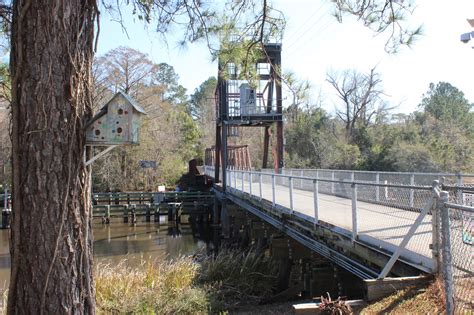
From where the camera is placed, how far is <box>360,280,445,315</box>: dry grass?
4672 millimetres

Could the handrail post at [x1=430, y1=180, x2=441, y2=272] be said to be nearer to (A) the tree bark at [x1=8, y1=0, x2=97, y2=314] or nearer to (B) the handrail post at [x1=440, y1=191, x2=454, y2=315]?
(B) the handrail post at [x1=440, y1=191, x2=454, y2=315]

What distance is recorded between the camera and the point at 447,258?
457cm

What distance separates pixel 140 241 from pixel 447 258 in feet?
73.7

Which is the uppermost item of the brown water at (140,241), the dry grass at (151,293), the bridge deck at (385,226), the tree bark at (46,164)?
the tree bark at (46,164)

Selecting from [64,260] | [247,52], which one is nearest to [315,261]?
[247,52]

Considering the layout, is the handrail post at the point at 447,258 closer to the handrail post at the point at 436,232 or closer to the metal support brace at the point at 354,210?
the handrail post at the point at 436,232

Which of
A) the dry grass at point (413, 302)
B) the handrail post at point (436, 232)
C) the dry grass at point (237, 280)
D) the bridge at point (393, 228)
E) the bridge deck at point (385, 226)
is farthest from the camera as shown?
the dry grass at point (237, 280)

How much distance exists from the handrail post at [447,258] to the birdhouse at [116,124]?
3.13 m

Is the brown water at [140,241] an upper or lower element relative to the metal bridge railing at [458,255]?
lower

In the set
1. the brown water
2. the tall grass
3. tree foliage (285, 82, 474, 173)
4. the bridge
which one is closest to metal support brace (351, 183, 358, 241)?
the bridge

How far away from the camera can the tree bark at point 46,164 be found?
10.1 feet

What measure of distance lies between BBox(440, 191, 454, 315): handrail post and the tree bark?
126 inches

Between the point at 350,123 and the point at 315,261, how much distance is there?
46299 mm

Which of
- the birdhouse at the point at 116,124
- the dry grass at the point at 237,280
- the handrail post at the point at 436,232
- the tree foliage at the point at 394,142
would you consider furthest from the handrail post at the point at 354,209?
the tree foliage at the point at 394,142
